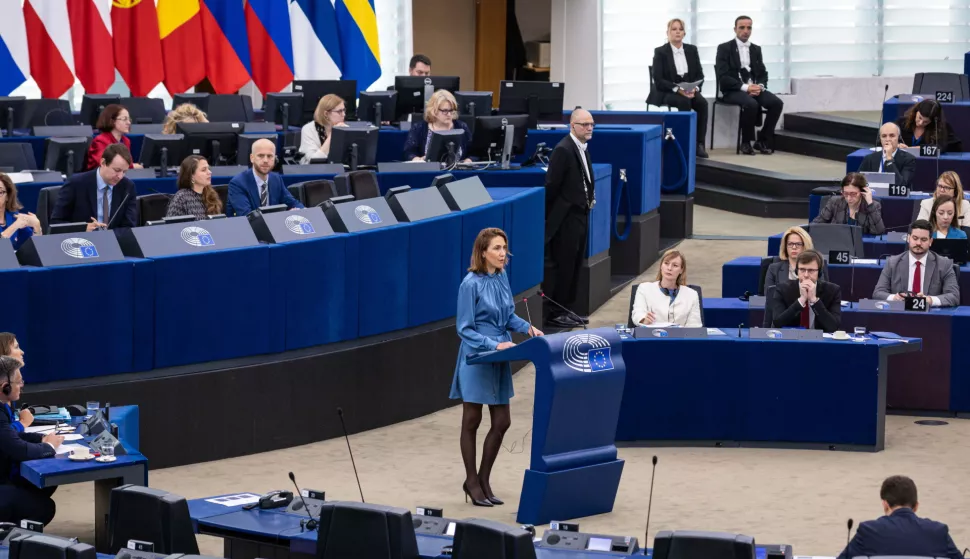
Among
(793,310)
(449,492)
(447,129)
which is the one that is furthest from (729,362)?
(447,129)

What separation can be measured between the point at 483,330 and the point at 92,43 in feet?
31.5

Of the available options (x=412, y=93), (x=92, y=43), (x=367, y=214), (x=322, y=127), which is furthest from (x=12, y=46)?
(x=367, y=214)

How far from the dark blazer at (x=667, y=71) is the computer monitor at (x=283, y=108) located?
4.47 metres

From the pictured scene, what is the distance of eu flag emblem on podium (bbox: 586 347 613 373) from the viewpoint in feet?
25.5

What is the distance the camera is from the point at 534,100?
1455cm

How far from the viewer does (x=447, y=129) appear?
1276cm

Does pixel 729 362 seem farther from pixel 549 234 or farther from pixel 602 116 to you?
pixel 602 116

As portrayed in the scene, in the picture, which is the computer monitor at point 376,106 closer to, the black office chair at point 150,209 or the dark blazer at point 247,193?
the dark blazer at point 247,193

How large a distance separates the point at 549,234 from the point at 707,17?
30.7ft

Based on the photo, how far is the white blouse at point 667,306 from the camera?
9.53 m

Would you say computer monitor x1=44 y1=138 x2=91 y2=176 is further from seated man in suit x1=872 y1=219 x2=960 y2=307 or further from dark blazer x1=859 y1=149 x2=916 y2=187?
dark blazer x1=859 y1=149 x2=916 y2=187

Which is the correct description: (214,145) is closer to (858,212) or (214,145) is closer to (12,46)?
(858,212)

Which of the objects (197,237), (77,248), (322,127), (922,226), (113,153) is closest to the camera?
(77,248)

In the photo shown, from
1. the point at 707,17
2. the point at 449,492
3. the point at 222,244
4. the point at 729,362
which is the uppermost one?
the point at 707,17
